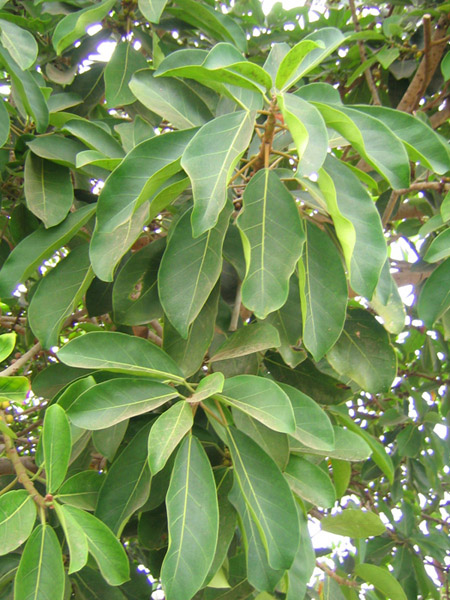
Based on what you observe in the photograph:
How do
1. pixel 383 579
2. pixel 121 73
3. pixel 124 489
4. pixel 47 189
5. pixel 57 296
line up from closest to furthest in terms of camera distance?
pixel 124 489
pixel 57 296
pixel 47 189
pixel 383 579
pixel 121 73

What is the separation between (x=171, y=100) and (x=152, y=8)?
31 cm

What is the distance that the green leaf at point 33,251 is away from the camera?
1.25 m

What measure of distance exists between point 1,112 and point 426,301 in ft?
3.11

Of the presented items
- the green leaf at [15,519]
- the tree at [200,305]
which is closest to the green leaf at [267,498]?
the tree at [200,305]

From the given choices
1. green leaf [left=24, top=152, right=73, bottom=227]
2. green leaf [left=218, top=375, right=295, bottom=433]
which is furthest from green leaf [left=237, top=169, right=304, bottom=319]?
green leaf [left=24, top=152, right=73, bottom=227]

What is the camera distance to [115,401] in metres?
1.04

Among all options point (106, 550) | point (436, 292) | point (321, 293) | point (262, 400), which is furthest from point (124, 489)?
point (436, 292)

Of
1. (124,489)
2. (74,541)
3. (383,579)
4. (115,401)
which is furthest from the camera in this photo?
(383,579)

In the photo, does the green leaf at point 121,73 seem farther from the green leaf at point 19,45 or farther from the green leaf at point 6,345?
the green leaf at point 6,345

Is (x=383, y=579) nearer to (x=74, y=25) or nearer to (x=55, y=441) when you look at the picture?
(x=55, y=441)

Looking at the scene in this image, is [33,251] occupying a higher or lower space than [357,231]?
lower

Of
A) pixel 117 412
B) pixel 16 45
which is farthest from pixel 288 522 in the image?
pixel 16 45

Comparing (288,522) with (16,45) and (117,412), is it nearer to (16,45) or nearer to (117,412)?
(117,412)

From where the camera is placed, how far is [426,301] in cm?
133
